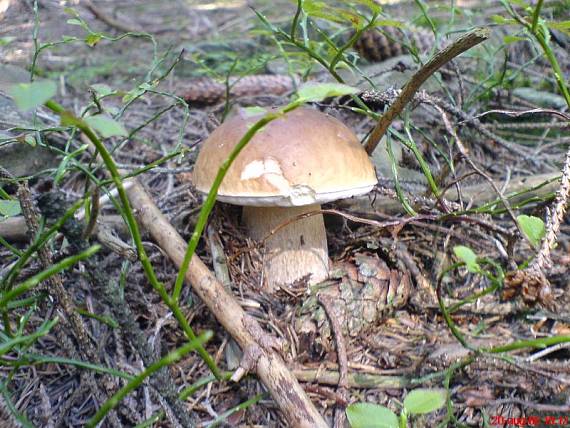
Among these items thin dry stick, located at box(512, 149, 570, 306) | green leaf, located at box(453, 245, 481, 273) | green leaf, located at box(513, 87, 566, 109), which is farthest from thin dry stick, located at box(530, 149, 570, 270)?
green leaf, located at box(513, 87, 566, 109)

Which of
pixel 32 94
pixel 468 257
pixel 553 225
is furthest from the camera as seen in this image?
pixel 553 225

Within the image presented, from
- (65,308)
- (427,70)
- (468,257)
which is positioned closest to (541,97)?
(427,70)

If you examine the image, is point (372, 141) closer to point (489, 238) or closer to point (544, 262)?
point (489, 238)

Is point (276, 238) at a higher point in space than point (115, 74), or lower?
higher

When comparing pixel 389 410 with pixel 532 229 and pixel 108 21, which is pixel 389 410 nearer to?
pixel 532 229

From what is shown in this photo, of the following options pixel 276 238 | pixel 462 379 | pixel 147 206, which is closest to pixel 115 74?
pixel 147 206

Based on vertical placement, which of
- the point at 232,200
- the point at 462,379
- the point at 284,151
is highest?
the point at 284,151

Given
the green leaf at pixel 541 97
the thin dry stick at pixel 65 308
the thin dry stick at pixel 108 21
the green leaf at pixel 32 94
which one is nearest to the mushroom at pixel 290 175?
the thin dry stick at pixel 65 308

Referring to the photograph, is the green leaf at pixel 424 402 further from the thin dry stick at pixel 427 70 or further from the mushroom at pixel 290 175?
the thin dry stick at pixel 427 70
